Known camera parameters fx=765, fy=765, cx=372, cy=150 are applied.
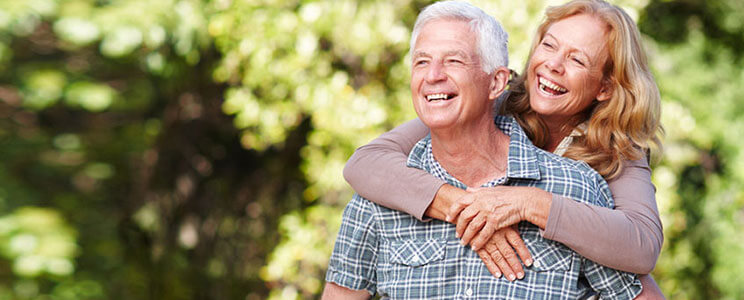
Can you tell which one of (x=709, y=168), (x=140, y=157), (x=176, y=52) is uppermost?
(x=176, y=52)

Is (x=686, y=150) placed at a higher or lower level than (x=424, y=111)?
lower

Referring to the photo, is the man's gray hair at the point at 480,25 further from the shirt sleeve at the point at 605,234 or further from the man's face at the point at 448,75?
the shirt sleeve at the point at 605,234

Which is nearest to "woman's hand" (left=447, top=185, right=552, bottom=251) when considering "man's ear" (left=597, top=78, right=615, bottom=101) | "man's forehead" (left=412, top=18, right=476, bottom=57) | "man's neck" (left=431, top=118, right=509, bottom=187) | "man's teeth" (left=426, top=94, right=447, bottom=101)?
"man's neck" (left=431, top=118, right=509, bottom=187)

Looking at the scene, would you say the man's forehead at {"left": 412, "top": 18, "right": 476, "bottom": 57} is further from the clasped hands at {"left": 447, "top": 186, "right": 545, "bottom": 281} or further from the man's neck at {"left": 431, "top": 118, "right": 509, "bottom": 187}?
the clasped hands at {"left": 447, "top": 186, "right": 545, "bottom": 281}

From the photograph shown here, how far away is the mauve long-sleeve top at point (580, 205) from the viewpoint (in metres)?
→ 1.86

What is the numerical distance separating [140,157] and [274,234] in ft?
4.49

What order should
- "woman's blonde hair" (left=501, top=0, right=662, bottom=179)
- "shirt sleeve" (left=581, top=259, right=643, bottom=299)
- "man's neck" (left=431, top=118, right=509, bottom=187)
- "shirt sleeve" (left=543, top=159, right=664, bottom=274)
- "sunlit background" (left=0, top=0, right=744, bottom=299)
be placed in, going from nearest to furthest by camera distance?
"shirt sleeve" (left=543, top=159, right=664, bottom=274)
"shirt sleeve" (left=581, top=259, right=643, bottom=299)
"man's neck" (left=431, top=118, right=509, bottom=187)
"woman's blonde hair" (left=501, top=0, right=662, bottom=179)
"sunlit background" (left=0, top=0, right=744, bottom=299)

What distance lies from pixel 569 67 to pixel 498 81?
0.91 ft

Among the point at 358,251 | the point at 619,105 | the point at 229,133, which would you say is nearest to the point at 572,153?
the point at 619,105

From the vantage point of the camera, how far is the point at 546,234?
1875 millimetres

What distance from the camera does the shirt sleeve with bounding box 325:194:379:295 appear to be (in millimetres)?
2119

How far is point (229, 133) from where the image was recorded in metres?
5.74

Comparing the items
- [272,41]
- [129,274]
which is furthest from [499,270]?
[129,274]

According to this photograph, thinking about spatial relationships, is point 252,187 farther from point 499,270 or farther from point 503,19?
point 499,270
